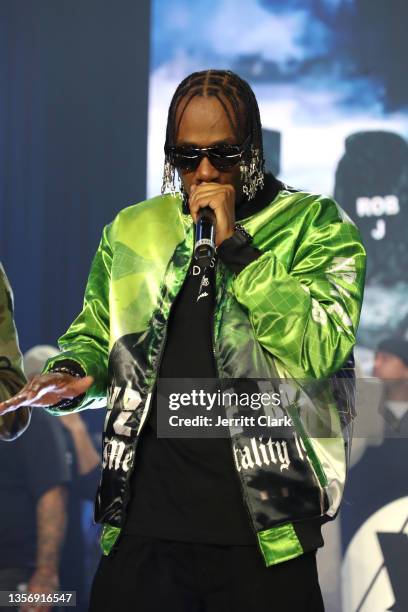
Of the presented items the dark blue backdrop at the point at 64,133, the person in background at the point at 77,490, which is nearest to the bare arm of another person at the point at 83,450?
the person in background at the point at 77,490

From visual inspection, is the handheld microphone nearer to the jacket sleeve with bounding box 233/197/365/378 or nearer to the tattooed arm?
the jacket sleeve with bounding box 233/197/365/378

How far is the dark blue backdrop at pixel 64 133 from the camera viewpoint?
3426 millimetres

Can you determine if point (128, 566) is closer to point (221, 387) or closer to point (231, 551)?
point (231, 551)

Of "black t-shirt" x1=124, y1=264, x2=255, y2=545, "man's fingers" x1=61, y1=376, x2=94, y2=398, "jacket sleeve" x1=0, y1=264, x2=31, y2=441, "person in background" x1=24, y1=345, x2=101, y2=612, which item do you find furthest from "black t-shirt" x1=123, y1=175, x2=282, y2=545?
"person in background" x1=24, y1=345, x2=101, y2=612

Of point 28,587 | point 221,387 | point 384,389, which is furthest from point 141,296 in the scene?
point 28,587

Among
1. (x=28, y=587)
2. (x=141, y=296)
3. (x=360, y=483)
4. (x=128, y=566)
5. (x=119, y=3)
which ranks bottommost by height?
(x=28, y=587)

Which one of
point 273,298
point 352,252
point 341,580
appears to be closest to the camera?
point 273,298

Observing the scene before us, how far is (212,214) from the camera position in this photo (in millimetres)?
1729

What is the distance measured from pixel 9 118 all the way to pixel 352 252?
197 centimetres

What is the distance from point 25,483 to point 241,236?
6.12 feet

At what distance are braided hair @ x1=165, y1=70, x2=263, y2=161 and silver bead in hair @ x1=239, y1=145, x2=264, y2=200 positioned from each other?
0.02m

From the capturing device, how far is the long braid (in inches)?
73.7

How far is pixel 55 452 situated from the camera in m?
3.36

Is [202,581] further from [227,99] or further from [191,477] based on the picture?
[227,99]
